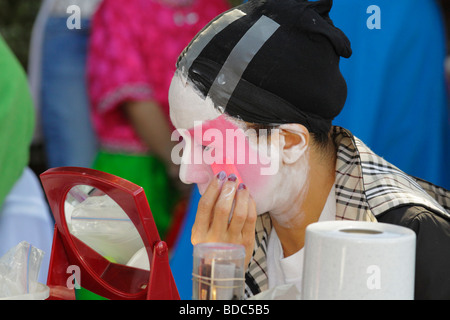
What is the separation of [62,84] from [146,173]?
416 mm

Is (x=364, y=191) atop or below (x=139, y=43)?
below

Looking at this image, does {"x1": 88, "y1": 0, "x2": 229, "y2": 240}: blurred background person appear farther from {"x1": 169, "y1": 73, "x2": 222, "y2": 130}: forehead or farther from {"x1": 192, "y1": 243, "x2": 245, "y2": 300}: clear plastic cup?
{"x1": 192, "y1": 243, "x2": 245, "y2": 300}: clear plastic cup

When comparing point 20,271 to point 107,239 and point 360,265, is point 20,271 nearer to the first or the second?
point 107,239

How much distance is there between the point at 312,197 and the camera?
102 cm

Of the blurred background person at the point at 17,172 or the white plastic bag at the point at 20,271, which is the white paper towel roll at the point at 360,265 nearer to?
the white plastic bag at the point at 20,271

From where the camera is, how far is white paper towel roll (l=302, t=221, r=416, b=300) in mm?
637

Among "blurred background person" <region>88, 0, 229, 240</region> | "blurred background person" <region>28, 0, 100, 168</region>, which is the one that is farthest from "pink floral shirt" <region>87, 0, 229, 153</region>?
"blurred background person" <region>28, 0, 100, 168</region>

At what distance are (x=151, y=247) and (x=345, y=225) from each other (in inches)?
9.5

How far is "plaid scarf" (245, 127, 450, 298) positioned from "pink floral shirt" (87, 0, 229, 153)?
0.96m

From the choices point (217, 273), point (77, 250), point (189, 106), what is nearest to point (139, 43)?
point (189, 106)

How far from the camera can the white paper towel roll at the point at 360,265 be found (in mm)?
637

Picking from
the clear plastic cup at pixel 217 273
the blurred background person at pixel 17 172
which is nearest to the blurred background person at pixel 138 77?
the blurred background person at pixel 17 172
